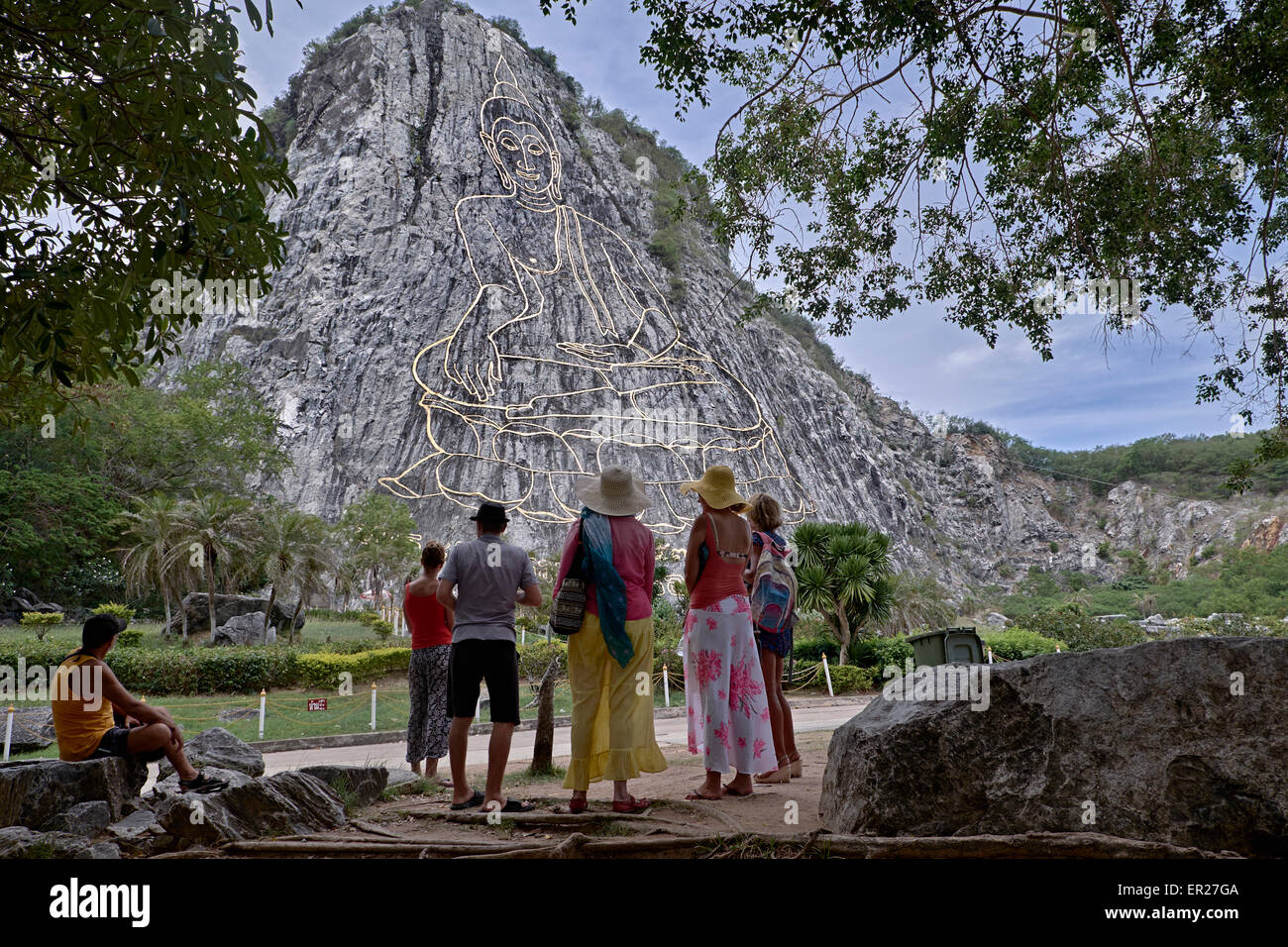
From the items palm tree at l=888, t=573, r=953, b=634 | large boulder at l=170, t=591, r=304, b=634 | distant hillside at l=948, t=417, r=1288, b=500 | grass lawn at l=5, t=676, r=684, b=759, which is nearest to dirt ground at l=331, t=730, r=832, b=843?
grass lawn at l=5, t=676, r=684, b=759

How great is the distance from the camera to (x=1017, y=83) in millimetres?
6418

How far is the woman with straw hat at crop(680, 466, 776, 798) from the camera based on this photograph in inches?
160

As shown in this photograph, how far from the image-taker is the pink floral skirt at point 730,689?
407cm

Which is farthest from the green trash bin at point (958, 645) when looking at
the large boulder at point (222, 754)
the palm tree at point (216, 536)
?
the palm tree at point (216, 536)

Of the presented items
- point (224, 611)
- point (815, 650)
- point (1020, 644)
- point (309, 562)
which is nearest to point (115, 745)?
point (815, 650)

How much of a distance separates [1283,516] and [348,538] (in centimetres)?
4389

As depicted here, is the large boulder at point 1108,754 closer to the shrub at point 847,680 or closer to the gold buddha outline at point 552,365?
the shrub at point 847,680

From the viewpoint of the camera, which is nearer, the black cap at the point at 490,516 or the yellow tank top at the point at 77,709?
the yellow tank top at the point at 77,709

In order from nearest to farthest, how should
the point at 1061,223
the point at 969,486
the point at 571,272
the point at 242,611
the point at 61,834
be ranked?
1. the point at 61,834
2. the point at 1061,223
3. the point at 242,611
4. the point at 571,272
5. the point at 969,486

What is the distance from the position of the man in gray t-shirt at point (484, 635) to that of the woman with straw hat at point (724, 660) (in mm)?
877

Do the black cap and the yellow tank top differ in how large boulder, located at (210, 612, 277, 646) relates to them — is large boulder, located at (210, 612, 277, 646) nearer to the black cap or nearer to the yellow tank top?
the yellow tank top

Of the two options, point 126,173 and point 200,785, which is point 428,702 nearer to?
point 200,785
